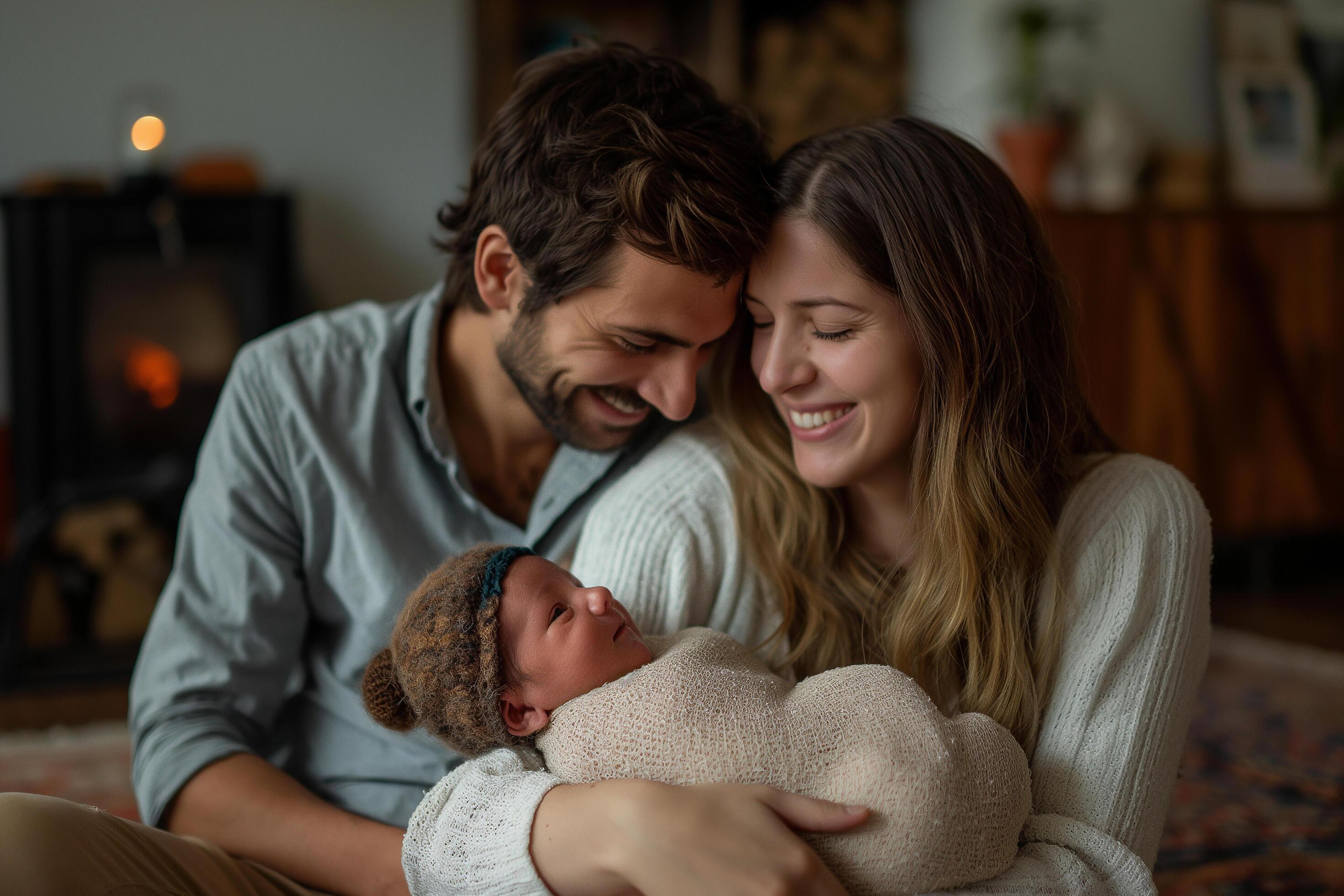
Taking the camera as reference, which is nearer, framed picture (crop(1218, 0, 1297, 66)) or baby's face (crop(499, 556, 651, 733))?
baby's face (crop(499, 556, 651, 733))

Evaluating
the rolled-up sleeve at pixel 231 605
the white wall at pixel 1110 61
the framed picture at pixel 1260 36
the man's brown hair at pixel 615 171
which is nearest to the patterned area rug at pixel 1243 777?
→ the rolled-up sleeve at pixel 231 605

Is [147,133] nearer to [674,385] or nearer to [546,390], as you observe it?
[546,390]

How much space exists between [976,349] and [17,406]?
9.56 ft

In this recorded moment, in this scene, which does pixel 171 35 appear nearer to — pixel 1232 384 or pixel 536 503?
pixel 536 503

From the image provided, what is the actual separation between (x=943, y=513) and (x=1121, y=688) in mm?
264

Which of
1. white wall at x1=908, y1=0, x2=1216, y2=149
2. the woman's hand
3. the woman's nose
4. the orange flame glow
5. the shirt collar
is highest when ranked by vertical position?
white wall at x1=908, y1=0, x2=1216, y2=149

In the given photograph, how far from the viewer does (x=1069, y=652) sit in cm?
116

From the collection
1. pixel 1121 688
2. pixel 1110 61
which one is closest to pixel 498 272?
pixel 1121 688

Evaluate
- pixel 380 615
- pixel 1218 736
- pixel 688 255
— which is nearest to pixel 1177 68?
pixel 1218 736

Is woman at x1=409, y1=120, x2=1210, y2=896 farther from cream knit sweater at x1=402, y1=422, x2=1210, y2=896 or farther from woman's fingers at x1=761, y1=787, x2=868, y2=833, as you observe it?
woman's fingers at x1=761, y1=787, x2=868, y2=833

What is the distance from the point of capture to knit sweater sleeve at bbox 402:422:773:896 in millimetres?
979

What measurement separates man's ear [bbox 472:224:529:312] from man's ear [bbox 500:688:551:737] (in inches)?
22.7

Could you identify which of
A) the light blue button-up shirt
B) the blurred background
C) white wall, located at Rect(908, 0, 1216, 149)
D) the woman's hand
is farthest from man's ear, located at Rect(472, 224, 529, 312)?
white wall, located at Rect(908, 0, 1216, 149)

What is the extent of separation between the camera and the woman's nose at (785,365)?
4.15ft
